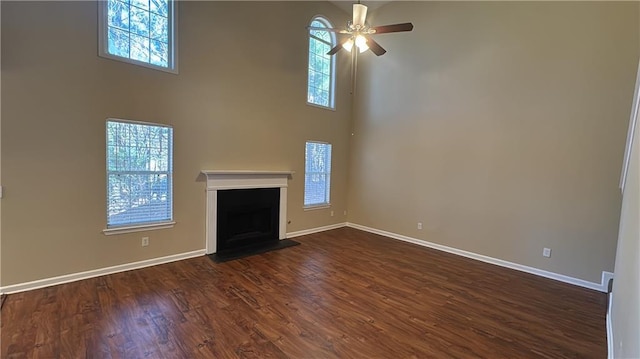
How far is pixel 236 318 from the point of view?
8.96 ft

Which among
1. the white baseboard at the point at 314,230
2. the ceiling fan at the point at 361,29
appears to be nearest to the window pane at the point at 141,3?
the ceiling fan at the point at 361,29

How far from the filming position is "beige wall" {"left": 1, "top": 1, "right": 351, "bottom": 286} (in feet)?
9.98

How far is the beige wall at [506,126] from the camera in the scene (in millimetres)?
3646

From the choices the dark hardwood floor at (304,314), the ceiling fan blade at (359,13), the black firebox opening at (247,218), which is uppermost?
the ceiling fan blade at (359,13)

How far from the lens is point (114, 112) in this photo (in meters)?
3.56

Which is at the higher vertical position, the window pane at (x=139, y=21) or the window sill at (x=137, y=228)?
the window pane at (x=139, y=21)

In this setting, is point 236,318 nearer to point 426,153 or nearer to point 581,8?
point 426,153

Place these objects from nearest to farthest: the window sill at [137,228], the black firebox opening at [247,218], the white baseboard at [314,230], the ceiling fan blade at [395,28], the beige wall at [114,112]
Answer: the beige wall at [114,112] → the ceiling fan blade at [395,28] → the window sill at [137,228] → the black firebox opening at [247,218] → the white baseboard at [314,230]

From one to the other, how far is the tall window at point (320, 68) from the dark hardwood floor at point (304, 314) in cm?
350

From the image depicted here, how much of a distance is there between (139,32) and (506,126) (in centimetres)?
539

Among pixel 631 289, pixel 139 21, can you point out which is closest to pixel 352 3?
pixel 139 21

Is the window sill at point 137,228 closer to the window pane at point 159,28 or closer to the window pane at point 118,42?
the window pane at point 118,42

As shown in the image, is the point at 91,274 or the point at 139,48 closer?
the point at 91,274

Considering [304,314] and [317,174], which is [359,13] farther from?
[304,314]
